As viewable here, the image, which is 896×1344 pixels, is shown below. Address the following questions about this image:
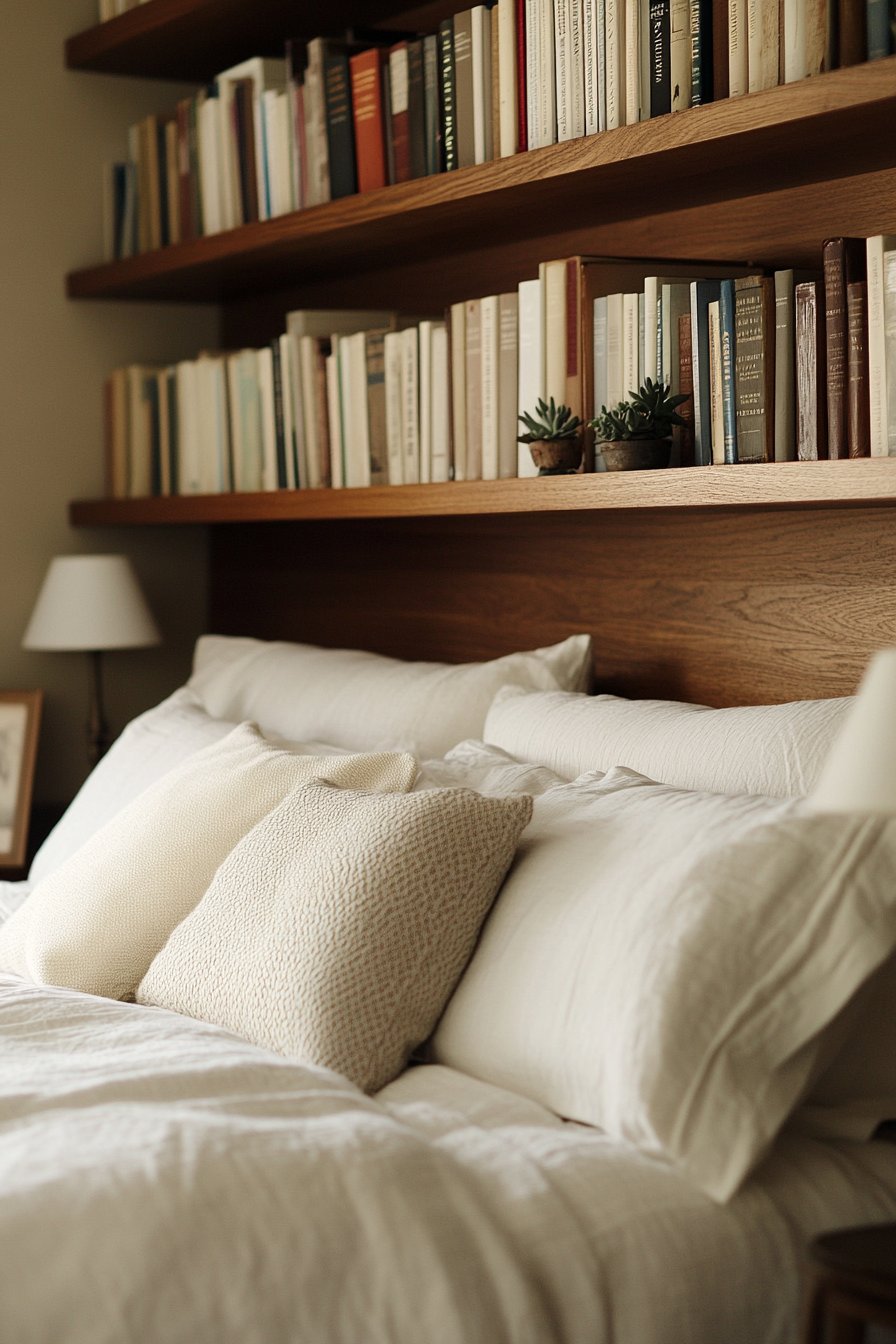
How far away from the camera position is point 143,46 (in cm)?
313

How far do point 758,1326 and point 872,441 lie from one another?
36.0 inches

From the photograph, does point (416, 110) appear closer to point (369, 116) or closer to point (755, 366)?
point (369, 116)

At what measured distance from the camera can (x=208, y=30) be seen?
302 cm

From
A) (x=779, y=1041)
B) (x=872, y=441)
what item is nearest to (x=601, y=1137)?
(x=779, y=1041)

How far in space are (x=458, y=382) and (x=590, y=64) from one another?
0.51 metres

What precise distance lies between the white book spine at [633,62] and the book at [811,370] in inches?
13.7

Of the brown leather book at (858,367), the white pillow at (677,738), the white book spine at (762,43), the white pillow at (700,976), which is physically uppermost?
the white book spine at (762,43)

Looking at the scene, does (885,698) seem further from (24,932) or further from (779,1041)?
(24,932)

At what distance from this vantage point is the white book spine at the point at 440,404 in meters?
2.41

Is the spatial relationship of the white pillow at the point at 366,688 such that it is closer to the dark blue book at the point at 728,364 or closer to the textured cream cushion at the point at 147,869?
the textured cream cushion at the point at 147,869

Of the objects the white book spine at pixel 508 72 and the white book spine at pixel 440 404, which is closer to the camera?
the white book spine at pixel 508 72

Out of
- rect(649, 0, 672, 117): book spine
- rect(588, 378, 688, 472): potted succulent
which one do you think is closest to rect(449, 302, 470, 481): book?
rect(588, 378, 688, 472): potted succulent

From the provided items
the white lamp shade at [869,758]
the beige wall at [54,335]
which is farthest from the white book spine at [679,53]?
the beige wall at [54,335]

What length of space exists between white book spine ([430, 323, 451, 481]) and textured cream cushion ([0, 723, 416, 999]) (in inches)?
24.5
